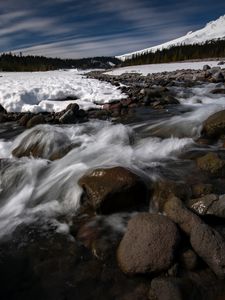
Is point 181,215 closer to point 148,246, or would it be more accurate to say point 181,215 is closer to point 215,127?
point 148,246

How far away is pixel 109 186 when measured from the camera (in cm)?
448

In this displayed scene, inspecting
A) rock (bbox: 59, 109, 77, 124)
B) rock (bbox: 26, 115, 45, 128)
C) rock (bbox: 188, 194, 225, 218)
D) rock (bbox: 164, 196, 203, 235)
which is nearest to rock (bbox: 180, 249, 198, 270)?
rock (bbox: 164, 196, 203, 235)

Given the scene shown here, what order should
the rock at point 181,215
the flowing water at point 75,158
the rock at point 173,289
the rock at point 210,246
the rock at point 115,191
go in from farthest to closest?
the flowing water at point 75,158 → the rock at point 115,191 → the rock at point 181,215 → the rock at point 210,246 → the rock at point 173,289

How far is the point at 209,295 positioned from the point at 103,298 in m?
1.05

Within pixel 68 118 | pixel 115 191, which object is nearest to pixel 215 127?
pixel 115 191

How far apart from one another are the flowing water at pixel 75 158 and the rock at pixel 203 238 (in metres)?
1.30

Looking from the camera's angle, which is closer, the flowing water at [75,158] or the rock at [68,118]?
the flowing water at [75,158]

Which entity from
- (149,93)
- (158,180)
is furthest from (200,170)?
(149,93)

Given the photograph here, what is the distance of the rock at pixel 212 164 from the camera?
17.1 ft

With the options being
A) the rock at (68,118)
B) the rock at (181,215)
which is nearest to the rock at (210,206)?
the rock at (181,215)

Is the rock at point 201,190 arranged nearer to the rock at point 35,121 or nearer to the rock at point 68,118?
the rock at point 68,118

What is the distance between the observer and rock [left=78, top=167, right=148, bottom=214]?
4457 mm

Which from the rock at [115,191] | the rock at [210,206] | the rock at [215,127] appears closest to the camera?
the rock at [210,206]

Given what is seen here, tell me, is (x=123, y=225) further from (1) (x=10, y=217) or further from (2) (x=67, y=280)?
(1) (x=10, y=217)
